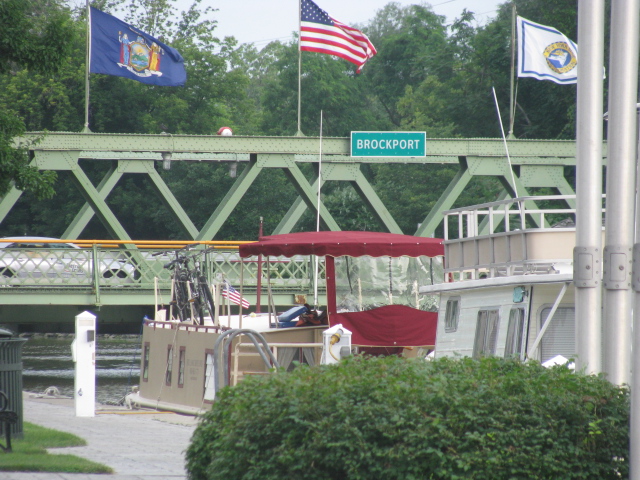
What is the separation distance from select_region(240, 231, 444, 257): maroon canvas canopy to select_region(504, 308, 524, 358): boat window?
6.11 m

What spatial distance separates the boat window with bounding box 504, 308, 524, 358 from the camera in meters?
11.2

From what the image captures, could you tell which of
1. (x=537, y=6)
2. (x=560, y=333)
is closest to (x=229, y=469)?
(x=560, y=333)

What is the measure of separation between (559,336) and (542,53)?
19936 millimetres

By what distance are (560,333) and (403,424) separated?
5.60 meters

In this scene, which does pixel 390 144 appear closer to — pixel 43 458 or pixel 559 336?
pixel 559 336

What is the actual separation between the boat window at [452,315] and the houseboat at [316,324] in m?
2.88

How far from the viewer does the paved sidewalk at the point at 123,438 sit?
903cm

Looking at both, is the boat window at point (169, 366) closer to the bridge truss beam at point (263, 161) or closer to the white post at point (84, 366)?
the white post at point (84, 366)

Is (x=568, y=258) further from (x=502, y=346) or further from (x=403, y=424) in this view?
(x=403, y=424)

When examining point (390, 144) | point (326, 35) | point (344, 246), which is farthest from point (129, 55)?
point (344, 246)

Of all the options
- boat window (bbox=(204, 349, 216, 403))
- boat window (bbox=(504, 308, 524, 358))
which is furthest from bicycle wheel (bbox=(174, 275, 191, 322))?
boat window (bbox=(504, 308, 524, 358))

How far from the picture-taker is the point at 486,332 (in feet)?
40.6

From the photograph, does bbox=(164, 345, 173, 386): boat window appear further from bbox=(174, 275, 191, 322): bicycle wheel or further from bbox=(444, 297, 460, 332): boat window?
bbox=(444, 297, 460, 332): boat window

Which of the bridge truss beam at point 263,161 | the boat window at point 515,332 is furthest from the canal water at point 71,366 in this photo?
the boat window at point 515,332
